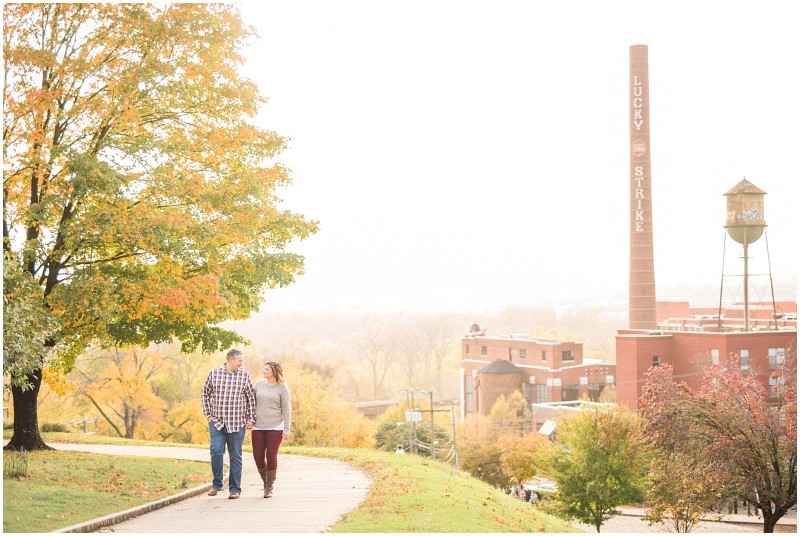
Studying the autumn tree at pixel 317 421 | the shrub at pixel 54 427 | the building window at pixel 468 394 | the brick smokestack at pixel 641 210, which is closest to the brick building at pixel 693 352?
the brick smokestack at pixel 641 210

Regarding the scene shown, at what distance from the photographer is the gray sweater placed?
991 centimetres

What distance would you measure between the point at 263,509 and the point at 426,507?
2004 mm

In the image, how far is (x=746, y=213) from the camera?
147 feet

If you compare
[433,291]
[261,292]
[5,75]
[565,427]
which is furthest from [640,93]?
[433,291]

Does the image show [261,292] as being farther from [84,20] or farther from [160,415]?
[160,415]

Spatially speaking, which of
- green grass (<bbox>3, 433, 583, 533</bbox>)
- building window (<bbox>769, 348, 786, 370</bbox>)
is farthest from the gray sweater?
building window (<bbox>769, 348, 786, 370</bbox>)

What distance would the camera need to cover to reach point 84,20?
14.6 meters

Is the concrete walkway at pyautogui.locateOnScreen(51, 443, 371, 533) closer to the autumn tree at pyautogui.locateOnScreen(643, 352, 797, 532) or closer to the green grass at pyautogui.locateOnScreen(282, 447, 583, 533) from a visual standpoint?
the green grass at pyautogui.locateOnScreen(282, 447, 583, 533)

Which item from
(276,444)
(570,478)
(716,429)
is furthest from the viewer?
(570,478)

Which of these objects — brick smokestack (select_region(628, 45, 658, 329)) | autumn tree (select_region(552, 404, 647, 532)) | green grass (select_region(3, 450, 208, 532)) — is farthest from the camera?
brick smokestack (select_region(628, 45, 658, 329))

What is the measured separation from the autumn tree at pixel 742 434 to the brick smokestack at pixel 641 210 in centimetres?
2204

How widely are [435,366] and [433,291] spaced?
23.1m

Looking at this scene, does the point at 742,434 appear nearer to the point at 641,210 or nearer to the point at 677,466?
the point at 677,466

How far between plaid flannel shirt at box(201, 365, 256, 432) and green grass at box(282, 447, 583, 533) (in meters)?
1.76
